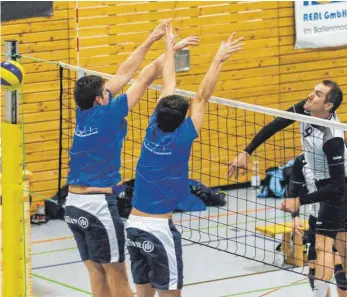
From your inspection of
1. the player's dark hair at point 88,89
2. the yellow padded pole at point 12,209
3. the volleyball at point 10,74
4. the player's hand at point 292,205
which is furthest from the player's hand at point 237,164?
the volleyball at point 10,74

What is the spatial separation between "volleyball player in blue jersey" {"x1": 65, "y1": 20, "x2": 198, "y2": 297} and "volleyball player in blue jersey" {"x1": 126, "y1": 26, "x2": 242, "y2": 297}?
0.57 meters

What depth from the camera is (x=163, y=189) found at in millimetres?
8570

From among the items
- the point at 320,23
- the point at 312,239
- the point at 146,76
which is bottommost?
the point at 312,239

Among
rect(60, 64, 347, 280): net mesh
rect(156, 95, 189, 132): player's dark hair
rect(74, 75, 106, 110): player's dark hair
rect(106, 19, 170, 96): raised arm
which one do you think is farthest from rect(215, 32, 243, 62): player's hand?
rect(60, 64, 347, 280): net mesh

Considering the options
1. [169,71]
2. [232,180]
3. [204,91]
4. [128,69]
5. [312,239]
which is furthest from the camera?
[232,180]

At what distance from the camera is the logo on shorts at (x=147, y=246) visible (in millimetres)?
8570

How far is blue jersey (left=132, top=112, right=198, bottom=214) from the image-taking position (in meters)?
8.51

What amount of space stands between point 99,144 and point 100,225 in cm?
74

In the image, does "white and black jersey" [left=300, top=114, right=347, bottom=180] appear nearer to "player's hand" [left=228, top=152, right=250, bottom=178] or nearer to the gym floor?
"player's hand" [left=228, top=152, right=250, bottom=178]

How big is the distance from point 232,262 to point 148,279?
4472mm

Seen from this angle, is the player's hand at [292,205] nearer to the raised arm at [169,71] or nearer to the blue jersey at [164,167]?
the blue jersey at [164,167]

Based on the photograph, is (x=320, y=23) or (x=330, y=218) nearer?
(x=330, y=218)

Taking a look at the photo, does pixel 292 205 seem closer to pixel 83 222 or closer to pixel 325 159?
pixel 325 159

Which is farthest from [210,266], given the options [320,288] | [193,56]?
[193,56]
